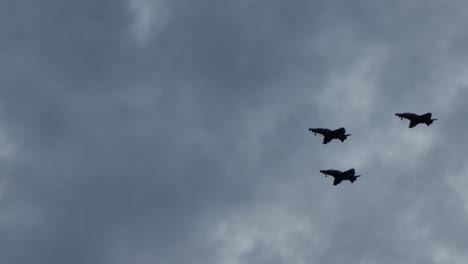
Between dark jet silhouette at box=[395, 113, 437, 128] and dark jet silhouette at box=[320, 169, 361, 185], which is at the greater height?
dark jet silhouette at box=[395, 113, 437, 128]

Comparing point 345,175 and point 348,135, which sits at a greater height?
point 348,135

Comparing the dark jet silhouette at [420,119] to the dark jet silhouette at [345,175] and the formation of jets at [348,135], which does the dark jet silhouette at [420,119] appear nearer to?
the formation of jets at [348,135]

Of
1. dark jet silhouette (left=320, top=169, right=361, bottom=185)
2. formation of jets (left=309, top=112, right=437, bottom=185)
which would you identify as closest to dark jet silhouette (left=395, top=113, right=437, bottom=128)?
formation of jets (left=309, top=112, right=437, bottom=185)

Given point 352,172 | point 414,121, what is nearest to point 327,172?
point 352,172

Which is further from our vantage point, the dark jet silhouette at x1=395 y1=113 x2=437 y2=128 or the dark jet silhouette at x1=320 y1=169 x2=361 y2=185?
the dark jet silhouette at x1=320 y1=169 x2=361 y2=185

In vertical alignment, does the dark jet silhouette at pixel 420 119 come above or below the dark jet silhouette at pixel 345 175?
above

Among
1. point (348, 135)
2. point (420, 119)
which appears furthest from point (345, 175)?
point (420, 119)

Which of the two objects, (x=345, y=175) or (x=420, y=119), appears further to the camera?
(x=345, y=175)

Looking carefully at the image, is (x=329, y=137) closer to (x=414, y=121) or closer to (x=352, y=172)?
(x=352, y=172)

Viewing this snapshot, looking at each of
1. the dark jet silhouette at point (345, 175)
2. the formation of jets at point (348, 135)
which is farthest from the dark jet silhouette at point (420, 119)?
the dark jet silhouette at point (345, 175)

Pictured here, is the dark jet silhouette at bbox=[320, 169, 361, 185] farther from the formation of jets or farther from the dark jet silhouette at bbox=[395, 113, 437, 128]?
the dark jet silhouette at bbox=[395, 113, 437, 128]

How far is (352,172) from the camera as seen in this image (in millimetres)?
196750

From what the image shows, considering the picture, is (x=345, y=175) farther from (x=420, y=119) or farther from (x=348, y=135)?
(x=420, y=119)

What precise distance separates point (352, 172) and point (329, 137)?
43.7 feet
